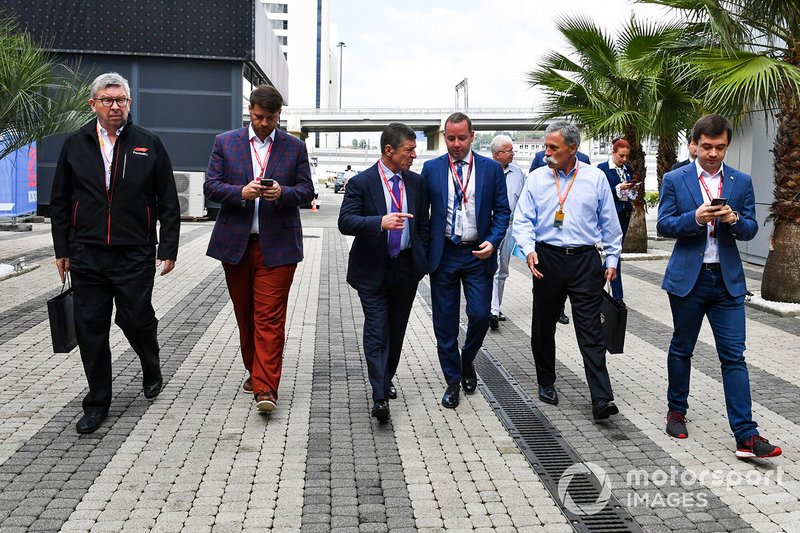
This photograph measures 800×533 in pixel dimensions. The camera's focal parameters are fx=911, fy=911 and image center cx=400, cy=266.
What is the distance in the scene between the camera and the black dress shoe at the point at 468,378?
6500mm

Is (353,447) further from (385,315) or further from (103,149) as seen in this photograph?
(103,149)

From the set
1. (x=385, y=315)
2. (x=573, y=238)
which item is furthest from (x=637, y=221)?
(x=385, y=315)

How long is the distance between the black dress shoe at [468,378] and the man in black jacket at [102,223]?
2.27 metres

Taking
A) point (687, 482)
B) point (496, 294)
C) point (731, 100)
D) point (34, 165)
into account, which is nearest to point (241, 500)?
point (687, 482)

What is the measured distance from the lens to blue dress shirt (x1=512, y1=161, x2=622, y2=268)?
19.3ft

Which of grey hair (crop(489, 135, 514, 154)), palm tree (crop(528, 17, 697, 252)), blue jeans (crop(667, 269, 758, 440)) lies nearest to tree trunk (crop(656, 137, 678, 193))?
palm tree (crop(528, 17, 697, 252))

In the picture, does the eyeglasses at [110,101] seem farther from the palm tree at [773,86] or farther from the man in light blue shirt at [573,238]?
the palm tree at [773,86]

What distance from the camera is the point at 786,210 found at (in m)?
10.8

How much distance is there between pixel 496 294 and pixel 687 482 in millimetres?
4619

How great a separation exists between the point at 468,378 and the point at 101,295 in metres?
2.59

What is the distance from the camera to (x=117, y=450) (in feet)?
16.6

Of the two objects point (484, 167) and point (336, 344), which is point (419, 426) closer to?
point (484, 167)

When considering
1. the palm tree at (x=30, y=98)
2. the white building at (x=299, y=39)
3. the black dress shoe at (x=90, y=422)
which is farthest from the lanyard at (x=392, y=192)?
the white building at (x=299, y=39)

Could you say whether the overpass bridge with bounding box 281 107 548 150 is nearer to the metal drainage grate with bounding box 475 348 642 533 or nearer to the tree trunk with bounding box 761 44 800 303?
the tree trunk with bounding box 761 44 800 303
